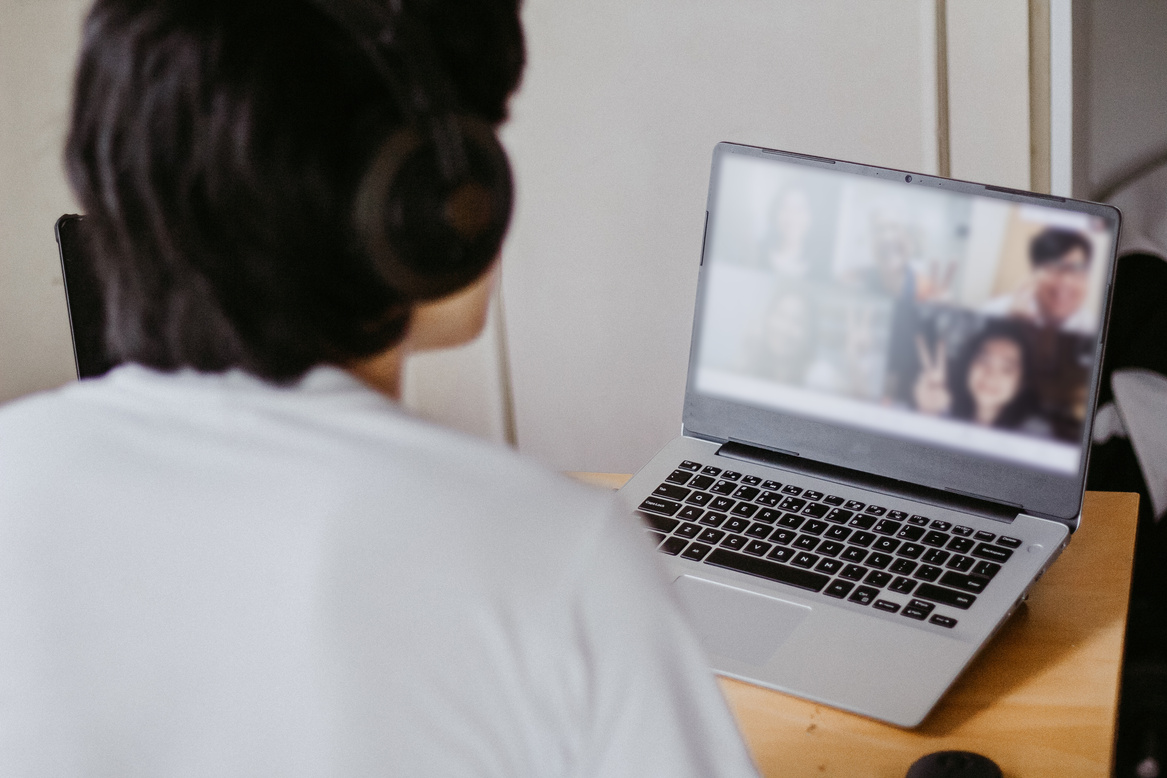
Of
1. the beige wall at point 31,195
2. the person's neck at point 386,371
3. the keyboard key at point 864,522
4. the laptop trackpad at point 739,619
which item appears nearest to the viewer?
the person's neck at point 386,371

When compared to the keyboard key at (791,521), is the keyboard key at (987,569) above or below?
below

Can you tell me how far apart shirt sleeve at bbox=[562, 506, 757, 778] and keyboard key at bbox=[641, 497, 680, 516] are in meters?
0.45

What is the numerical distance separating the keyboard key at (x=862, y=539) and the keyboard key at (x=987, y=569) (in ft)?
0.26

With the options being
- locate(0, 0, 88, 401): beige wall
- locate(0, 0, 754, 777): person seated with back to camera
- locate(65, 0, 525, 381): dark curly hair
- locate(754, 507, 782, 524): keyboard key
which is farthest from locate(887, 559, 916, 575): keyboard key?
locate(0, 0, 88, 401): beige wall

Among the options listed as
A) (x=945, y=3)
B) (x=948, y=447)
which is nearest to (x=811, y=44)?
(x=945, y=3)

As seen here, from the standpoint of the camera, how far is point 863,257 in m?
0.89

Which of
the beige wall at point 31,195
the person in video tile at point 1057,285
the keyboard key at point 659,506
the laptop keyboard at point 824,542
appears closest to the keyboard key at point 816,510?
the laptop keyboard at point 824,542

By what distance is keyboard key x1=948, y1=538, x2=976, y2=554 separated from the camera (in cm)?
82

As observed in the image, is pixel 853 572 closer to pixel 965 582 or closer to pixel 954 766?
pixel 965 582

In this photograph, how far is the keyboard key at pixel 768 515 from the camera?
88cm

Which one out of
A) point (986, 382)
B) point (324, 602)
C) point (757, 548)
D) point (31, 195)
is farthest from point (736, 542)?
point (31, 195)

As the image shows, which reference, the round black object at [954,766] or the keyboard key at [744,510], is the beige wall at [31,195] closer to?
the keyboard key at [744,510]

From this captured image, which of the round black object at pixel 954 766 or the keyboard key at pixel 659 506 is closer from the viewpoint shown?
the round black object at pixel 954 766

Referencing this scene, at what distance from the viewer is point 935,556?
A: 2.68ft
